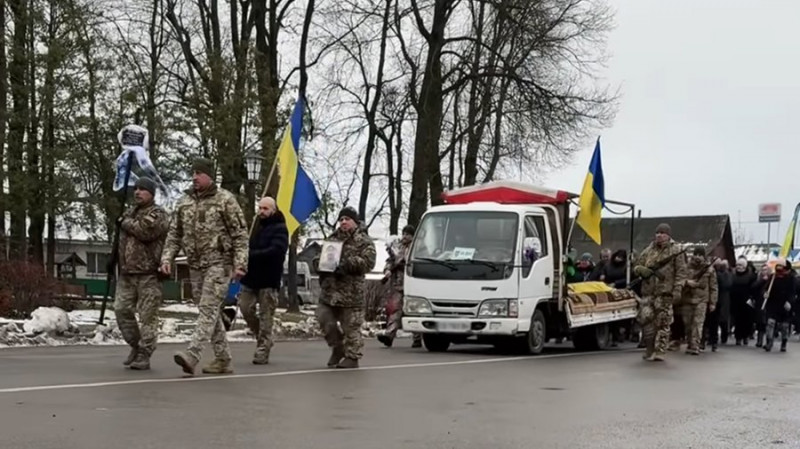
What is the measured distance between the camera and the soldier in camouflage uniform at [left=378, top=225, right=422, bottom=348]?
16.6 m

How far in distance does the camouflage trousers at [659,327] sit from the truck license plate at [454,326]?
8.51 ft

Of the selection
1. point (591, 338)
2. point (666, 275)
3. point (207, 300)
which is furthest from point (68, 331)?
point (666, 275)

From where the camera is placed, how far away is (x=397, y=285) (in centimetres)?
1681

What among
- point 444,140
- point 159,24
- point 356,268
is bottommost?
point 356,268

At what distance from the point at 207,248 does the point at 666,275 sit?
7.71 m

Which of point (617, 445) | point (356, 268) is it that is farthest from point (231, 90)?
point (617, 445)

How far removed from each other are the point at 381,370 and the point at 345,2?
2394 cm

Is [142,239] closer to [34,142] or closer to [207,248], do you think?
[207,248]

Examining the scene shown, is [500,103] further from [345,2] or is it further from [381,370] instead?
[381,370]

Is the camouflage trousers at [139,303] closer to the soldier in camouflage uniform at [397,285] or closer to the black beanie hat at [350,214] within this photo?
the black beanie hat at [350,214]

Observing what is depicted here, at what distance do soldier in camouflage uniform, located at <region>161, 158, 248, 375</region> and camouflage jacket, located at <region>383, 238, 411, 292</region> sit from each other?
702 cm

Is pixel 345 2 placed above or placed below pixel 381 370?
above

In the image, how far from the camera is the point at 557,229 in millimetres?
15930

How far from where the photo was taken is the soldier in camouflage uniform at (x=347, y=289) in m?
11.3
